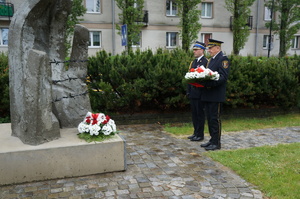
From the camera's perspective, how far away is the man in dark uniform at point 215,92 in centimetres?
569

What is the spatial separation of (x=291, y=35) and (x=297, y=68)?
1959cm

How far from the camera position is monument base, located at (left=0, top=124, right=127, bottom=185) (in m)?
4.09

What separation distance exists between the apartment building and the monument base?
718 inches

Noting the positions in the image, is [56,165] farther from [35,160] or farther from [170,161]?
[170,161]

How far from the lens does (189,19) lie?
77.1ft

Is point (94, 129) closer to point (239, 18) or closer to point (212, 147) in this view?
point (212, 147)

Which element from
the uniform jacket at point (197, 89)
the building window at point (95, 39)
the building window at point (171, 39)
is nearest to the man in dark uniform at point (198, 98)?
the uniform jacket at point (197, 89)

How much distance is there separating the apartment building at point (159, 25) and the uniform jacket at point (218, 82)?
1694 cm

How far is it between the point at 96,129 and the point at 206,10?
86.5 ft

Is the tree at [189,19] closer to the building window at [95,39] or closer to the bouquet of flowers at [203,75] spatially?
the building window at [95,39]

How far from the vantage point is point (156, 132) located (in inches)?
287

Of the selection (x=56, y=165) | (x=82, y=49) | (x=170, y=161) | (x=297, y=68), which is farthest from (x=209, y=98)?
(x=297, y=68)

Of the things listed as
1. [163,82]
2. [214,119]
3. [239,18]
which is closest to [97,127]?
[214,119]

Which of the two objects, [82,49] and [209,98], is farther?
[209,98]
